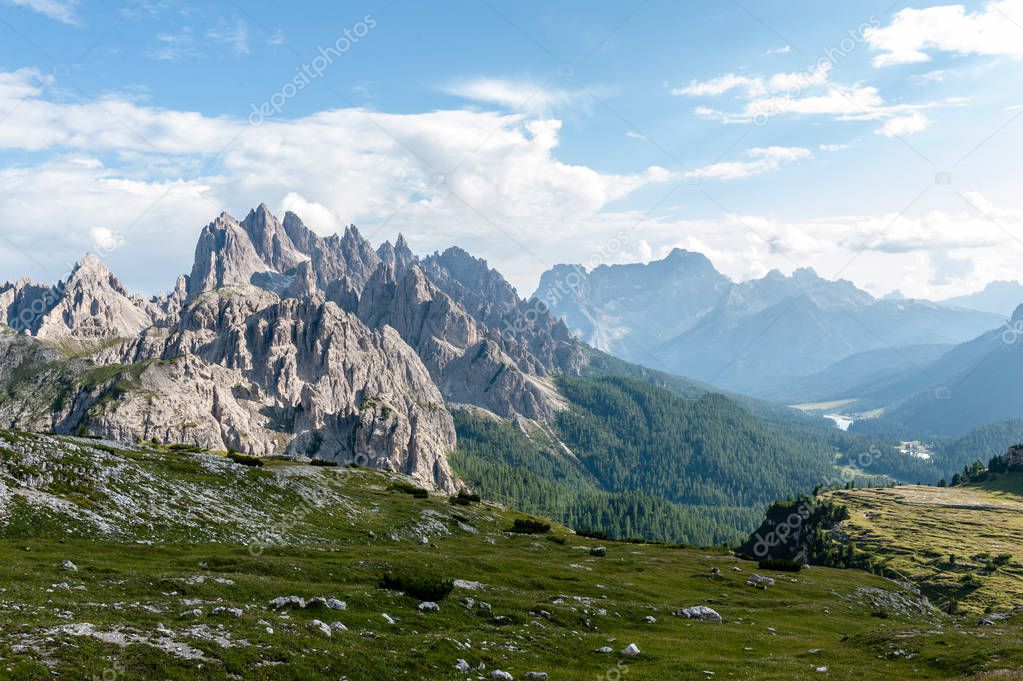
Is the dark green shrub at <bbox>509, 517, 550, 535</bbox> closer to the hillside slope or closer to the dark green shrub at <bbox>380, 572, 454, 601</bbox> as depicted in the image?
the hillside slope

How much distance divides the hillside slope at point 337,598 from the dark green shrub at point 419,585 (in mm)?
518

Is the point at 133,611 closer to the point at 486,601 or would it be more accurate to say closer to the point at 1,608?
the point at 1,608

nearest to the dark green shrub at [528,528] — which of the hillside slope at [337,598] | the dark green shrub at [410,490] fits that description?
the hillside slope at [337,598]

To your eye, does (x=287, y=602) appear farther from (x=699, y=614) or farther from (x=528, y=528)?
(x=528, y=528)

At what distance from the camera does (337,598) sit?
36.1m

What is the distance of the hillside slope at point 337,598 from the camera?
81.5ft

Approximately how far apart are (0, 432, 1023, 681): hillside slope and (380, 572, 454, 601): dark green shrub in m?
0.52

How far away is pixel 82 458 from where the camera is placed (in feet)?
192

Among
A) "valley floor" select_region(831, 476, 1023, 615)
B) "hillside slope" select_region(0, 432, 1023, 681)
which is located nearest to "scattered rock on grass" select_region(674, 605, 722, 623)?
"hillside slope" select_region(0, 432, 1023, 681)

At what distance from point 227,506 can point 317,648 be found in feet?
153

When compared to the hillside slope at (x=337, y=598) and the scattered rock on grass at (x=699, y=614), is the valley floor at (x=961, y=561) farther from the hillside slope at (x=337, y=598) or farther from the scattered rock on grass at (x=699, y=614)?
the scattered rock on grass at (x=699, y=614)

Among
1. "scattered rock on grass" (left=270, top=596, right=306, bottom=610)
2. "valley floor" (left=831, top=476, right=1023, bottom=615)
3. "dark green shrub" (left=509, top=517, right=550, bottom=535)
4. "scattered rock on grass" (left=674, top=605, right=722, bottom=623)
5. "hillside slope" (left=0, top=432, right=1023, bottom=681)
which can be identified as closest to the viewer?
"hillside slope" (left=0, top=432, right=1023, bottom=681)

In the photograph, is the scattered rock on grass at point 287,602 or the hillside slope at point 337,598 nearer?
the hillside slope at point 337,598

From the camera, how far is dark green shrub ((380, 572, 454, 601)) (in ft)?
130
